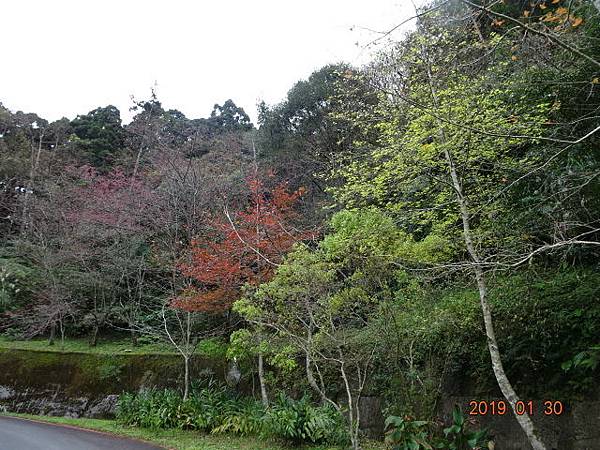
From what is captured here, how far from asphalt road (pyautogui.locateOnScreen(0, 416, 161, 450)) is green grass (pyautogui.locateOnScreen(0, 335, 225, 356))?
3.21m

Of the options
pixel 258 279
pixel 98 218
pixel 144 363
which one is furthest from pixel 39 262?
pixel 258 279

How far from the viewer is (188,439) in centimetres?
892

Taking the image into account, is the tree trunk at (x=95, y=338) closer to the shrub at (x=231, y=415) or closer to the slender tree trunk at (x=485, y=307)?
the shrub at (x=231, y=415)

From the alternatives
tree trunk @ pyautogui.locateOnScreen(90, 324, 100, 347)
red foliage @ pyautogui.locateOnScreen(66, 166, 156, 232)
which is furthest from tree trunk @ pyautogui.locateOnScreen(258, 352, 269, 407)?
tree trunk @ pyautogui.locateOnScreen(90, 324, 100, 347)

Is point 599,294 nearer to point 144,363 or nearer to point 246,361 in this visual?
point 246,361

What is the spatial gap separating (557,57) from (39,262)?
52.6 ft

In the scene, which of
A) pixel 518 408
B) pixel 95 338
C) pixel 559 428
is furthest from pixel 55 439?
pixel 559 428

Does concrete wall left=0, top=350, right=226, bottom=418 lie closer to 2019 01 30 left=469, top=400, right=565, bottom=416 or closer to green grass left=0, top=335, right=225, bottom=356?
green grass left=0, top=335, right=225, bottom=356

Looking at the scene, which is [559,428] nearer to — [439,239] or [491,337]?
[491,337]

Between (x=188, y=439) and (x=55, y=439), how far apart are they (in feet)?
8.55

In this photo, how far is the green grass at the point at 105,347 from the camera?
1192 cm

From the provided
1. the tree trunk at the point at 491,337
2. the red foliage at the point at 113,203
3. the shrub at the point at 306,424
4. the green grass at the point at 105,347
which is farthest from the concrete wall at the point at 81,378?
the tree trunk at the point at 491,337

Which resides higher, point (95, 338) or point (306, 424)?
point (95, 338)

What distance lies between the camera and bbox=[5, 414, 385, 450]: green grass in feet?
26.5
